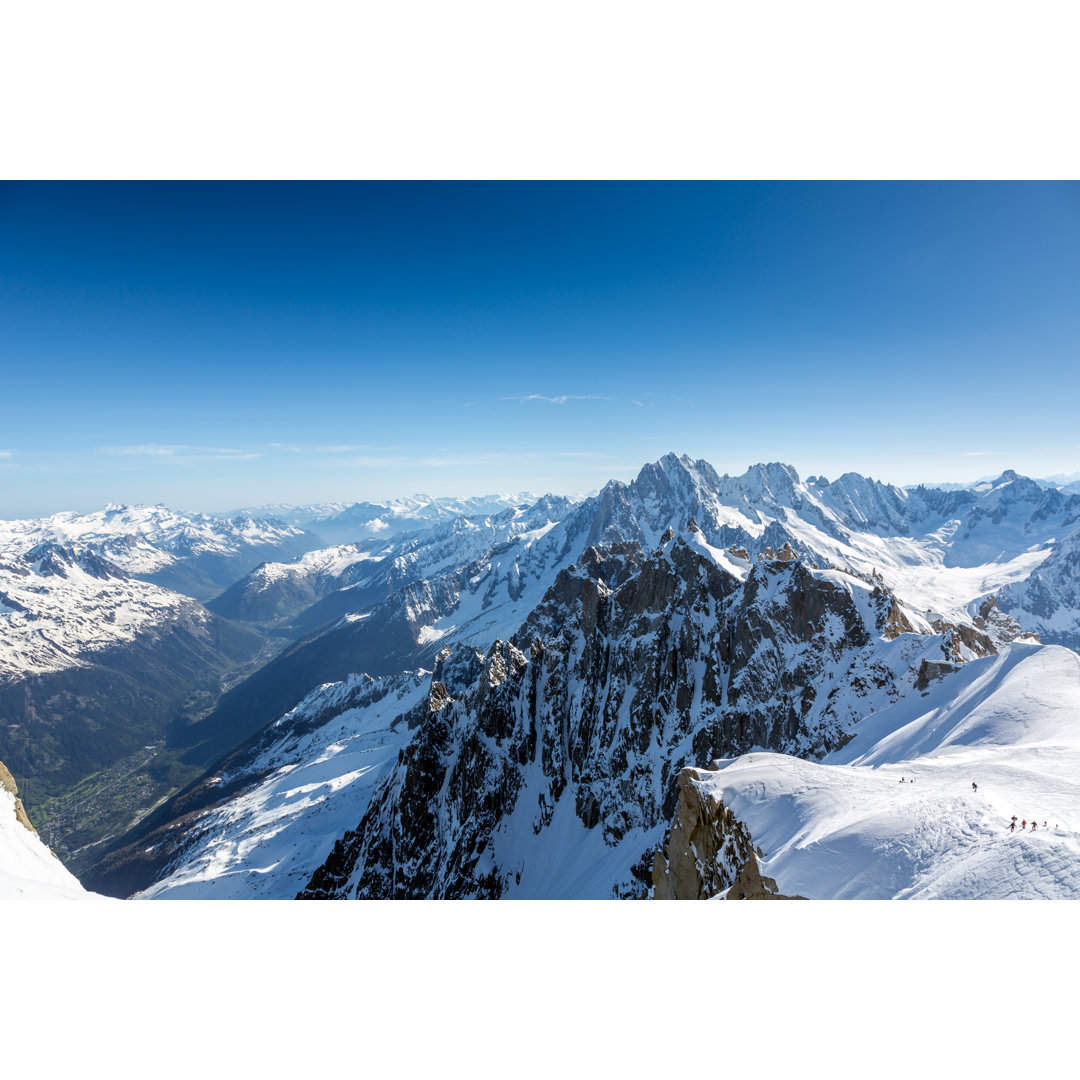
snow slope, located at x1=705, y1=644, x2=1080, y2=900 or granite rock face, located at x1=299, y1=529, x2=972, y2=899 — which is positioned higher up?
snow slope, located at x1=705, y1=644, x2=1080, y2=900

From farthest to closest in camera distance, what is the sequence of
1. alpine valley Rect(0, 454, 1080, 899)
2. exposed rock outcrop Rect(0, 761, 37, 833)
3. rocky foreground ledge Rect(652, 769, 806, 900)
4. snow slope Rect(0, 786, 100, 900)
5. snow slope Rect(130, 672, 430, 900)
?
snow slope Rect(130, 672, 430, 900)
rocky foreground ledge Rect(652, 769, 806, 900)
exposed rock outcrop Rect(0, 761, 37, 833)
alpine valley Rect(0, 454, 1080, 899)
snow slope Rect(0, 786, 100, 900)

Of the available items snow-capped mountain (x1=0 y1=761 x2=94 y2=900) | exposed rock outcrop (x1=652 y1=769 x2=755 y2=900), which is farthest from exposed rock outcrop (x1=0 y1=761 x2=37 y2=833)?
exposed rock outcrop (x1=652 y1=769 x2=755 y2=900)

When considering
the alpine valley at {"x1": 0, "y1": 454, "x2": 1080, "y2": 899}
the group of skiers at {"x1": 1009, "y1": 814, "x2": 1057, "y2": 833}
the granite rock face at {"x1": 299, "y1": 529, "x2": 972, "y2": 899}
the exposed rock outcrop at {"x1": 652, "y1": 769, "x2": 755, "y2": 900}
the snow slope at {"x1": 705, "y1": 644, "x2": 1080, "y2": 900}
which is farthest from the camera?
the granite rock face at {"x1": 299, "y1": 529, "x2": 972, "y2": 899}

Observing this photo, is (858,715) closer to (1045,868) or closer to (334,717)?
(1045,868)

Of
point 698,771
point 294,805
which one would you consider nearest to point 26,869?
point 698,771

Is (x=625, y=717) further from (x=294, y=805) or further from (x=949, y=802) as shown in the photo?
(x=294, y=805)

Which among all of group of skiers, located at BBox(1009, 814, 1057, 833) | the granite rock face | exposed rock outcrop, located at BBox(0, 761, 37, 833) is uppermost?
group of skiers, located at BBox(1009, 814, 1057, 833)

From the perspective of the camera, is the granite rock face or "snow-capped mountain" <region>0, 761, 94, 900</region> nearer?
"snow-capped mountain" <region>0, 761, 94, 900</region>

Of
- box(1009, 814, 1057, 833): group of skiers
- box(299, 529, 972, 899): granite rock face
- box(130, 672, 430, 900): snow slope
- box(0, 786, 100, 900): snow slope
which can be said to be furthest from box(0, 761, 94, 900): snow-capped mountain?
box(130, 672, 430, 900): snow slope

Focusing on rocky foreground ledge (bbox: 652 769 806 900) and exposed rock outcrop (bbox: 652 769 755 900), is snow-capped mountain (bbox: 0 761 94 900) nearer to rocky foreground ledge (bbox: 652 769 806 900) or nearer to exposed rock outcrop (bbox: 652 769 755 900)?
rocky foreground ledge (bbox: 652 769 806 900)
